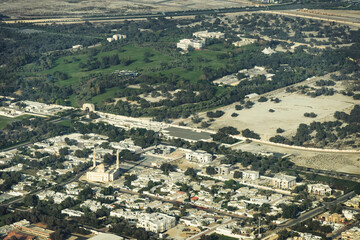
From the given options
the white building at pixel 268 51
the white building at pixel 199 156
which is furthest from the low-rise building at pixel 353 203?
the white building at pixel 268 51

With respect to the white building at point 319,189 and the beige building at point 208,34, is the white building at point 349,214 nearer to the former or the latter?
the white building at point 319,189

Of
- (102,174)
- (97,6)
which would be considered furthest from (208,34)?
(102,174)

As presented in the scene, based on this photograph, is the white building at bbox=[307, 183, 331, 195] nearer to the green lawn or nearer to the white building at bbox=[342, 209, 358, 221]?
the white building at bbox=[342, 209, 358, 221]

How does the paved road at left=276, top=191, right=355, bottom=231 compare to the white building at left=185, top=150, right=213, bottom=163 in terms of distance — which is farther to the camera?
the white building at left=185, top=150, right=213, bottom=163

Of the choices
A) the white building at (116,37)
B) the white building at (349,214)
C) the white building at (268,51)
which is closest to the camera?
the white building at (349,214)

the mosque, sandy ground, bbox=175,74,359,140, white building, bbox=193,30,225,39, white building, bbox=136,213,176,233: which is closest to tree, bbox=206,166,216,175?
the mosque

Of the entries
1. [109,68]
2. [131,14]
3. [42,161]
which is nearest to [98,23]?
[131,14]

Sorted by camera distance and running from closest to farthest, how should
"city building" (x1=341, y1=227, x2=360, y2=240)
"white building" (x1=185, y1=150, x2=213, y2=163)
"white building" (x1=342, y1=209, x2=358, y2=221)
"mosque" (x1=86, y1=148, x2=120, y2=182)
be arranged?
"city building" (x1=341, y1=227, x2=360, y2=240) < "white building" (x1=342, y1=209, x2=358, y2=221) < "mosque" (x1=86, y1=148, x2=120, y2=182) < "white building" (x1=185, y1=150, x2=213, y2=163)
